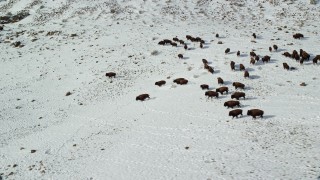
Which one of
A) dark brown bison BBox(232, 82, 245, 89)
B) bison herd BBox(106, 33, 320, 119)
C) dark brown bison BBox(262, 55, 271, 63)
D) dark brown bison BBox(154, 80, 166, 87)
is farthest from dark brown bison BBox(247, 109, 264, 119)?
dark brown bison BBox(262, 55, 271, 63)

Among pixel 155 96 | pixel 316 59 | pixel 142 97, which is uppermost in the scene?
pixel 316 59

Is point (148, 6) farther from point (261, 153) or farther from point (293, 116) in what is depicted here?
point (261, 153)

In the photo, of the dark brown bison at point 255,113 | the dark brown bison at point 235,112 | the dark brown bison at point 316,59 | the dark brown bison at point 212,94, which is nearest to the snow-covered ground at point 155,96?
the dark brown bison at point 255,113

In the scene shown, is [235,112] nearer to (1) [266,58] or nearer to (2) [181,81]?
(2) [181,81]

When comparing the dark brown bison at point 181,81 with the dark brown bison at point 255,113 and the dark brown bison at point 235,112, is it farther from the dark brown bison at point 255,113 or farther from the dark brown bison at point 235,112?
the dark brown bison at point 255,113

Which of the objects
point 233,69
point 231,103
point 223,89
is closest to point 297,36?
point 233,69

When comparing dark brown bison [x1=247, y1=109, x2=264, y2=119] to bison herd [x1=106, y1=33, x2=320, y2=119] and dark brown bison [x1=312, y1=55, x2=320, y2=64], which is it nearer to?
bison herd [x1=106, y1=33, x2=320, y2=119]

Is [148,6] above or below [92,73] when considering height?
above

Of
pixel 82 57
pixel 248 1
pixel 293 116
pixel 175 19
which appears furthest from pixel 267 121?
pixel 248 1
